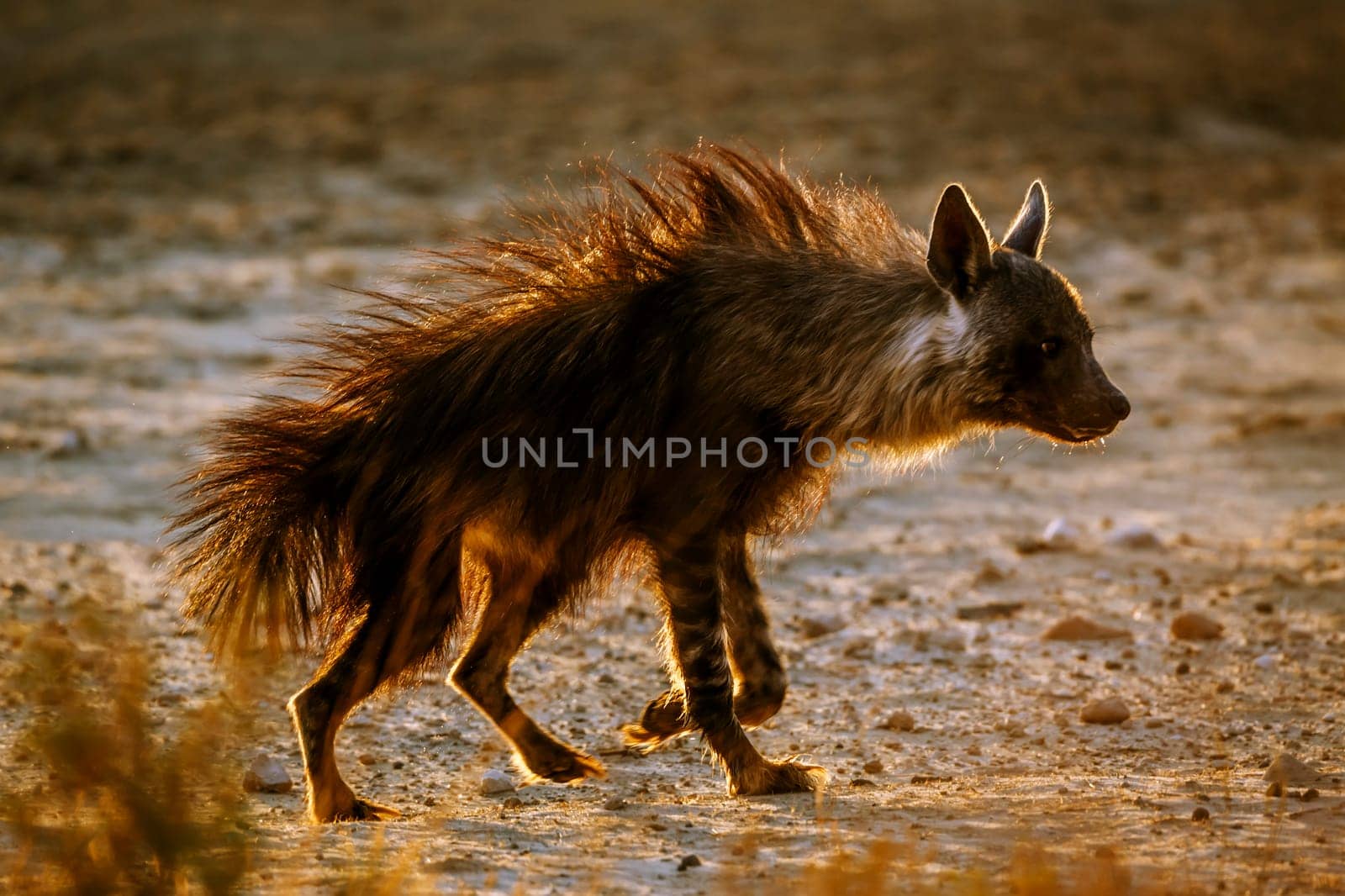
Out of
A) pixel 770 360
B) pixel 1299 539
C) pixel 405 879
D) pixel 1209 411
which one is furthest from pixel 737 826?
pixel 1209 411

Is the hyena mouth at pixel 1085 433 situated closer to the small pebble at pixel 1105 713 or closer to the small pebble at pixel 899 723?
the small pebble at pixel 1105 713

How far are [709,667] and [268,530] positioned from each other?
1.19 metres

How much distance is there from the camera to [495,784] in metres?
5.13

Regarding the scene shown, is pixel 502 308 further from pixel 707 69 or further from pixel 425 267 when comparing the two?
pixel 707 69

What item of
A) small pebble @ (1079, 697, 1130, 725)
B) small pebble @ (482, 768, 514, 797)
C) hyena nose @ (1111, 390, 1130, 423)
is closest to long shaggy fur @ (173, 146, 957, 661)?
hyena nose @ (1111, 390, 1130, 423)

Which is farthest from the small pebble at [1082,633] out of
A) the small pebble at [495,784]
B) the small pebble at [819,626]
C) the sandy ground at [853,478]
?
the small pebble at [495,784]

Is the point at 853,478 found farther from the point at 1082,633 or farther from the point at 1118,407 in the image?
the point at 1118,407

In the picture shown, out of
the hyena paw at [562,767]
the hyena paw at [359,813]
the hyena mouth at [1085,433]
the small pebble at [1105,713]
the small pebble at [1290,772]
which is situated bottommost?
the hyena paw at [359,813]

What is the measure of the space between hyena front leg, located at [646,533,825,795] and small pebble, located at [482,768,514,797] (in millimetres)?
569

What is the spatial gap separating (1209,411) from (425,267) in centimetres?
555

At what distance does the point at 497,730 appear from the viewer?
5.36 m

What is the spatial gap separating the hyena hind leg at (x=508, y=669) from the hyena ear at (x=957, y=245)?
4.41 feet

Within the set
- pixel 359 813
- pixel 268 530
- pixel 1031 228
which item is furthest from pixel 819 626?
pixel 268 530

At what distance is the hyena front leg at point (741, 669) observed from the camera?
517 centimetres
